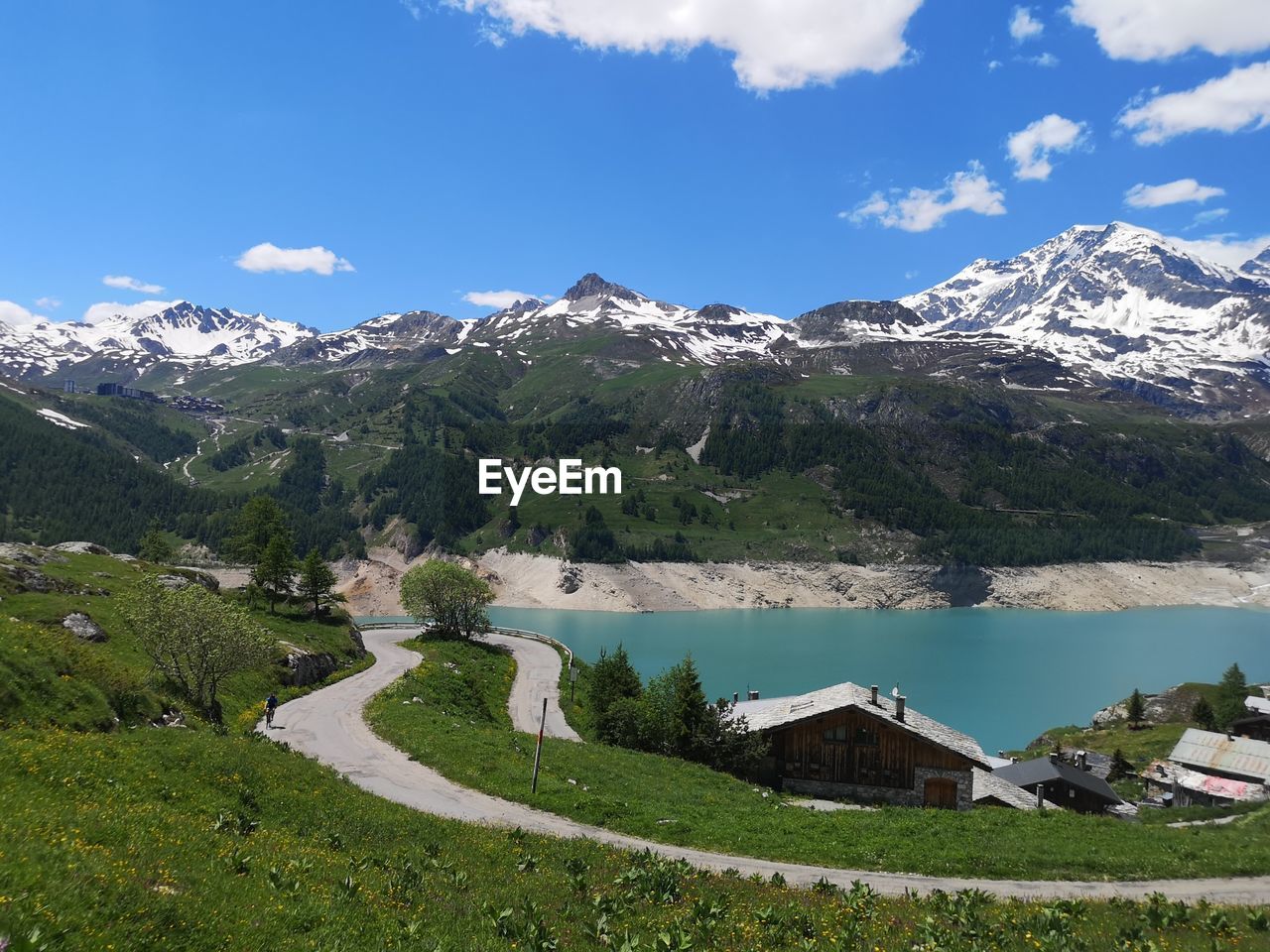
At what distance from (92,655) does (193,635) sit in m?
6.02

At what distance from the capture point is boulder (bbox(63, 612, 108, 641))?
34469 mm

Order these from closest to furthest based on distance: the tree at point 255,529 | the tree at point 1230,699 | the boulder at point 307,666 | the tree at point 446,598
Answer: the boulder at point 307,666 < the tree at point 255,529 < the tree at point 446,598 < the tree at point 1230,699

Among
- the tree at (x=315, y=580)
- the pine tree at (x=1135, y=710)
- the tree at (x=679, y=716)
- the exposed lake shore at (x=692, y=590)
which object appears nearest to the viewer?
the tree at (x=679, y=716)

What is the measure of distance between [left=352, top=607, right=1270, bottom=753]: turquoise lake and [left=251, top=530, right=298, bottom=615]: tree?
159 feet

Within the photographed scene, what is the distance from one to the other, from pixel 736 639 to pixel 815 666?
25.5 meters

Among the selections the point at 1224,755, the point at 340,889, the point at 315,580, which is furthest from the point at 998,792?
the point at 315,580

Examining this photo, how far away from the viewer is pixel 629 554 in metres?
194

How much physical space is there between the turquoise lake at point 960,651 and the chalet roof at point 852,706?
37715 millimetres

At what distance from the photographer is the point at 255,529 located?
75000 mm

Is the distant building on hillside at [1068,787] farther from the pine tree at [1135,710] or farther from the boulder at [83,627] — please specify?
the boulder at [83,627]

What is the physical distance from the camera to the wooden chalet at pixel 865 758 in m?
38.2

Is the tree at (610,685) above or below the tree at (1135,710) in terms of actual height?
above

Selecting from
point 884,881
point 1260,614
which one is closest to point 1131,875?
point 884,881

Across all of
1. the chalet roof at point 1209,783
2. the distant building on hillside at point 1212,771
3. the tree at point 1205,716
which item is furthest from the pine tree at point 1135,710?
the chalet roof at point 1209,783
